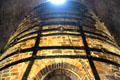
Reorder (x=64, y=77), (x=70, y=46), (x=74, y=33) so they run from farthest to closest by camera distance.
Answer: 1. (x=74, y=33)
2. (x=70, y=46)
3. (x=64, y=77)

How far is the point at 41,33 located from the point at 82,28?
1.87 metres

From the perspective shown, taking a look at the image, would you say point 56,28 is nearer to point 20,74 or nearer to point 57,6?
point 20,74

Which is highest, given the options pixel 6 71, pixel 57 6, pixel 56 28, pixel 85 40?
pixel 57 6

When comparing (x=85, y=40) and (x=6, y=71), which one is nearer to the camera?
(x=6, y=71)

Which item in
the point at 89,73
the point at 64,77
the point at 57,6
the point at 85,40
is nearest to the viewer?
the point at 89,73

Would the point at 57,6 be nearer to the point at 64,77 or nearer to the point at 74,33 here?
the point at 74,33

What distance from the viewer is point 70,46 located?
4152 millimetres

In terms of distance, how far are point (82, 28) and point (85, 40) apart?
107cm

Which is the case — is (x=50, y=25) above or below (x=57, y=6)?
below

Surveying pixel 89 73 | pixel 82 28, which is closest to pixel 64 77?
pixel 89 73

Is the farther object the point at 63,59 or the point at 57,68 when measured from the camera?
the point at 63,59

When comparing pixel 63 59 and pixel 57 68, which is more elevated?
pixel 63 59

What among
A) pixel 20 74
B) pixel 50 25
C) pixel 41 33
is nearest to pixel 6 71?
pixel 20 74

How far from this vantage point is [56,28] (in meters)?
5.24
